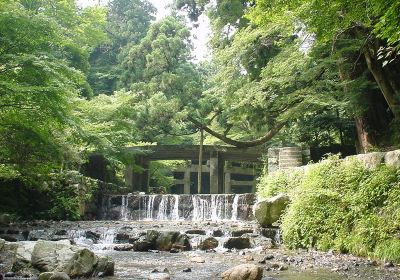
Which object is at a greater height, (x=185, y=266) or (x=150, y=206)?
(x=150, y=206)

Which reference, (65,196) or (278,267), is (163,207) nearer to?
(65,196)

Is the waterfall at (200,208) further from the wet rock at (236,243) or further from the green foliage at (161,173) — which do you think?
the green foliage at (161,173)

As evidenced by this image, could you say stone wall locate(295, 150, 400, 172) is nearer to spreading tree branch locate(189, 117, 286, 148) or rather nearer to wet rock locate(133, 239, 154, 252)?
wet rock locate(133, 239, 154, 252)

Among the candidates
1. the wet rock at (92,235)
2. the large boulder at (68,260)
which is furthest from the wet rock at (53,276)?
the wet rock at (92,235)

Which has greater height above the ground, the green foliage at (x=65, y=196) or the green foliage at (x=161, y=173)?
the green foliage at (x=161, y=173)

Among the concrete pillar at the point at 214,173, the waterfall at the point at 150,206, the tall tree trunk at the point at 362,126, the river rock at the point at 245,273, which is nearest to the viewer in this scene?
the river rock at the point at 245,273

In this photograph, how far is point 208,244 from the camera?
392 inches

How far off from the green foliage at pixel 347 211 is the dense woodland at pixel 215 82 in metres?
2.53

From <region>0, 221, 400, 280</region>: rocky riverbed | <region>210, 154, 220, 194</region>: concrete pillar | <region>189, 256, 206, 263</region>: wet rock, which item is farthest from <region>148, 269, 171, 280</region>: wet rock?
<region>210, 154, 220, 194</region>: concrete pillar

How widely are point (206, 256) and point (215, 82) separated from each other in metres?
11.3

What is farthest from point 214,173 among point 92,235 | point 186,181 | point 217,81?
point 92,235

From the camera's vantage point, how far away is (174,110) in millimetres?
22531

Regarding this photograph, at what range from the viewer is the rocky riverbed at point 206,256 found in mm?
6561

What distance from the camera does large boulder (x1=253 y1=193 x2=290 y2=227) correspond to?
1166 cm
